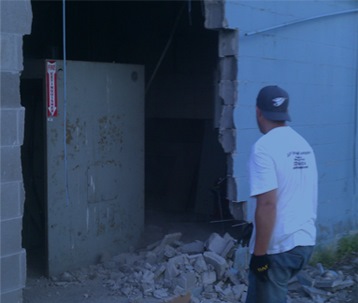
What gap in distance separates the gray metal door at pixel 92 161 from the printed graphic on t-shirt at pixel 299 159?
2.96 m

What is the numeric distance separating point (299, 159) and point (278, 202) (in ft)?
1.07

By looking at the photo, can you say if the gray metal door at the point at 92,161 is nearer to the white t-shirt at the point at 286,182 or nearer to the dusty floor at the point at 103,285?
the dusty floor at the point at 103,285

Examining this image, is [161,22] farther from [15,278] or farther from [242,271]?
[15,278]

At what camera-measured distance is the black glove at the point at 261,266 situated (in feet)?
12.9

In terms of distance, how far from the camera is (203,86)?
9844 mm

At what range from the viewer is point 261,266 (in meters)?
3.96

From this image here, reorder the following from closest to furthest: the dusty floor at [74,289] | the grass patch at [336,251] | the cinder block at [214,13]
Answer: the dusty floor at [74,289] → the cinder block at [214,13] → the grass patch at [336,251]

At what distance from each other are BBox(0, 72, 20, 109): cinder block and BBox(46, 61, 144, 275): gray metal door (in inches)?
58.4

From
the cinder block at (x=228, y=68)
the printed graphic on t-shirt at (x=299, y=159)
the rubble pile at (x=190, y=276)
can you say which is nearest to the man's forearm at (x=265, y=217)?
the printed graphic on t-shirt at (x=299, y=159)

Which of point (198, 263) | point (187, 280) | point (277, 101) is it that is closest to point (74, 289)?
point (187, 280)

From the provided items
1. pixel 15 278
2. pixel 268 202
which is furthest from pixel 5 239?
pixel 268 202

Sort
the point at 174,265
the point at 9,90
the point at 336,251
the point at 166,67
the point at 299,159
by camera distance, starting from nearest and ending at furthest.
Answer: the point at 299,159 → the point at 9,90 → the point at 174,265 → the point at 336,251 → the point at 166,67

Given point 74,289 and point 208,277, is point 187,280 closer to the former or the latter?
point 208,277

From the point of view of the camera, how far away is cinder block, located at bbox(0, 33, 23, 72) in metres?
4.58
